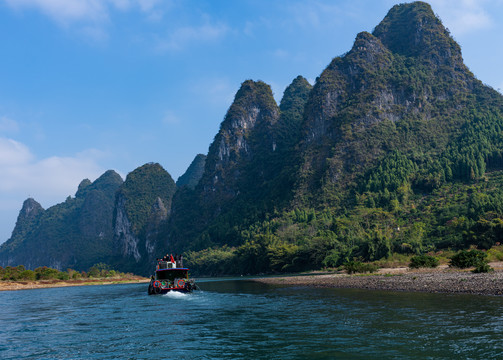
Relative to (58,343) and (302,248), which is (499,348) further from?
(302,248)

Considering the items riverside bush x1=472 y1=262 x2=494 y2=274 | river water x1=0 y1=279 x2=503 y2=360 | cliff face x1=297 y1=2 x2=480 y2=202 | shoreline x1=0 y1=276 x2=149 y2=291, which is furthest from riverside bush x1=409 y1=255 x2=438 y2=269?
cliff face x1=297 y1=2 x2=480 y2=202

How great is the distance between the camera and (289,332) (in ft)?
63.7

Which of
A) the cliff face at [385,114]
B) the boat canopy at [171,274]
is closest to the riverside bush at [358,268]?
the boat canopy at [171,274]

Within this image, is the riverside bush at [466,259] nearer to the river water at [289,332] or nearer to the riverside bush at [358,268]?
the riverside bush at [358,268]

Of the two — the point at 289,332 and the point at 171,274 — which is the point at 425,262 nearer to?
the point at 171,274

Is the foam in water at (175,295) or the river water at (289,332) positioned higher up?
the river water at (289,332)

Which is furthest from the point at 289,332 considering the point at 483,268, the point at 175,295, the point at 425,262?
the point at 425,262

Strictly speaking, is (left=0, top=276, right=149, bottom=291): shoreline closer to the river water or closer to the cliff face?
the river water

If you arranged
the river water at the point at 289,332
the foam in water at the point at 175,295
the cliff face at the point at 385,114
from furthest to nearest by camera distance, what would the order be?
the cliff face at the point at 385,114 → the foam in water at the point at 175,295 → the river water at the point at 289,332

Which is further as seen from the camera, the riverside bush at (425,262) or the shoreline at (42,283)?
the shoreline at (42,283)

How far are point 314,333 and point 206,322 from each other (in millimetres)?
9050

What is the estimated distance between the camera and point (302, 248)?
108 metres

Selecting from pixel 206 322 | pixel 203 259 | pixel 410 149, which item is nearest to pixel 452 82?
pixel 410 149

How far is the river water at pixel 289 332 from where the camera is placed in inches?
596
